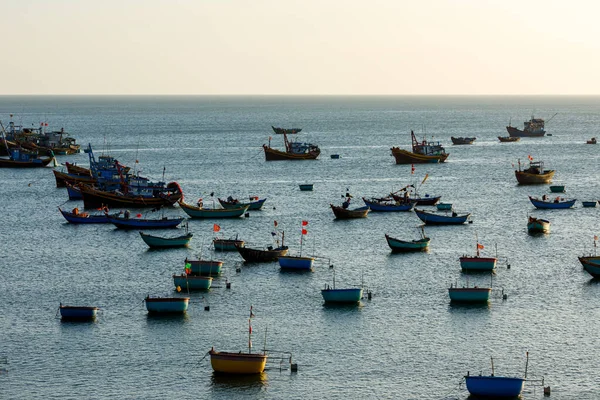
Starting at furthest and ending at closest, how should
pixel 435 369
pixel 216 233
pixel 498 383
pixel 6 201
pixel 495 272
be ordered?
pixel 6 201 < pixel 216 233 < pixel 495 272 < pixel 435 369 < pixel 498 383

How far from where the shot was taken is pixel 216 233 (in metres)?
121

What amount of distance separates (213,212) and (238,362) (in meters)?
68.2

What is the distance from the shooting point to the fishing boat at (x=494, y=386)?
62.2 metres

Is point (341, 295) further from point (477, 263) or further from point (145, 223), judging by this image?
point (145, 223)

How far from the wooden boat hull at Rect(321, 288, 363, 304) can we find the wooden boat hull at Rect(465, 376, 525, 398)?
22602mm

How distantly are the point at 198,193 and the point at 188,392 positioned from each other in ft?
333

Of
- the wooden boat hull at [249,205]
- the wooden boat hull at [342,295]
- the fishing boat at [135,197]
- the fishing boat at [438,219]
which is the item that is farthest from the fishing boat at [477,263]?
the fishing boat at [135,197]

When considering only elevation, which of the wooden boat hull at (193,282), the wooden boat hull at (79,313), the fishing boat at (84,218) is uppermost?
the wooden boat hull at (193,282)

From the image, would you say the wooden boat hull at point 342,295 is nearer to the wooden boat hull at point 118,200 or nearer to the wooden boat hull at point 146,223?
the wooden boat hull at point 146,223

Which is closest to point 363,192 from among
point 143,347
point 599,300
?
point 599,300

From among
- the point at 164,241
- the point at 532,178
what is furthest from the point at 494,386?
the point at 532,178

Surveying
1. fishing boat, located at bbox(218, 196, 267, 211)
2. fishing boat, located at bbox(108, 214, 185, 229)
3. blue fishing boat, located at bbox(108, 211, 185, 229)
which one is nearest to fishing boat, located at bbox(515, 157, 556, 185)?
fishing boat, located at bbox(218, 196, 267, 211)

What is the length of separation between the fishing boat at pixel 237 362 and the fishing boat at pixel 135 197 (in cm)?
7828

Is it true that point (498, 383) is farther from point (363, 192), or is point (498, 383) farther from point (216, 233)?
point (363, 192)
